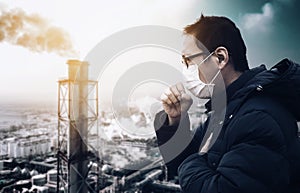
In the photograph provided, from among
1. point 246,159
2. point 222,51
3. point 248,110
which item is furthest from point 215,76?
point 246,159

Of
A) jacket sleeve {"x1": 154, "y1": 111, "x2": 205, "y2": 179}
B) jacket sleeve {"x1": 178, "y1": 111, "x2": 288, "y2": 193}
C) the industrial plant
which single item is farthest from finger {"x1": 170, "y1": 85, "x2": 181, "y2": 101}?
the industrial plant

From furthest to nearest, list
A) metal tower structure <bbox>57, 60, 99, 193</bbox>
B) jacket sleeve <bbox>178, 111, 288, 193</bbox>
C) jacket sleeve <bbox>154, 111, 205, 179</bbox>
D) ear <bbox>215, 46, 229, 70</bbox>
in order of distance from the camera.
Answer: metal tower structure <bbox>57, 60, 99, 193</bbox>
jacket sleeve <bbox>154, 111, 205, 179</bbox>
ear <bbox>215, 46, 229, 70</bbox>
jacket sleeve <bbox>178, 111, 288, 193</bbox>

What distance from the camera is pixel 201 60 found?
32.1 inches

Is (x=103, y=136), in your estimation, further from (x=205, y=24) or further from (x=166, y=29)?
(x=205, y=24)

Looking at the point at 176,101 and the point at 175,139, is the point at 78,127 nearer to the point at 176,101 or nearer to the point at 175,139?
the point at 175,139

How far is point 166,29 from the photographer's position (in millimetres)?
1526

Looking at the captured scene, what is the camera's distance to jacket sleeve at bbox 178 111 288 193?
0.59 meters

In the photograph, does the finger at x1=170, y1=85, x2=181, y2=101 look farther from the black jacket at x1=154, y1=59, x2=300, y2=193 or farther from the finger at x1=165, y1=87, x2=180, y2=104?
the black jacket at x1=154, y1=59, x2=300, y2=193

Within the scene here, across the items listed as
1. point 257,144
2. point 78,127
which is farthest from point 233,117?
point 78,127

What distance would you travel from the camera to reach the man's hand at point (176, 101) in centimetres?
82

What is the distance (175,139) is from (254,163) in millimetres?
375

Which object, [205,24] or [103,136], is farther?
[103,136]

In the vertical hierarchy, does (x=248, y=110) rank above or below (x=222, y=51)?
below

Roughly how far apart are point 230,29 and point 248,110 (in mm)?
275
